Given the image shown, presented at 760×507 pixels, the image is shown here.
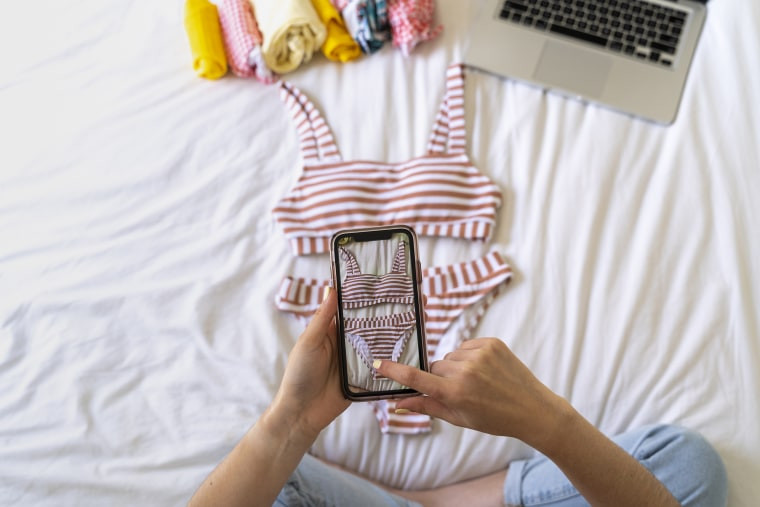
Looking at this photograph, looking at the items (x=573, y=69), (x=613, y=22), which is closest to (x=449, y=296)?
(x=573, y=69)

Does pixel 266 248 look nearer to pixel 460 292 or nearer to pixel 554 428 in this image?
pixel 460 292

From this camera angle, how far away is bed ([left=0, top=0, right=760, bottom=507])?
810 mm

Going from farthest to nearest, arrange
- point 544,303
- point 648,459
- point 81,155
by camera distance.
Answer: point 81,155 < point 544,303 < point 648,459

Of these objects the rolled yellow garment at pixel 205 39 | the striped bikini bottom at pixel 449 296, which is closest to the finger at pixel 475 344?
the striped bikini bottom at pixel 449 296

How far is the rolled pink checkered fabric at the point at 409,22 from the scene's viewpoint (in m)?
1.00

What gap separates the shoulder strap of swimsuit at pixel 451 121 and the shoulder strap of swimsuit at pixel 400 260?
35cm

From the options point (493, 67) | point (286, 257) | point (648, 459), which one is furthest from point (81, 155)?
point (648, 459)

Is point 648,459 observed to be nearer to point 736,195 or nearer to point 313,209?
point 736,195

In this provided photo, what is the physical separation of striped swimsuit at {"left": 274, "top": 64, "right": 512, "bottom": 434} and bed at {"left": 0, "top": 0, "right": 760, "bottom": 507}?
22 millimetres

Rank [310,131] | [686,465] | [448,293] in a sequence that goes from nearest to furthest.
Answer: [686,465] < [448,293] < [310,131]

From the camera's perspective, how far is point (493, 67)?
1.00 metres

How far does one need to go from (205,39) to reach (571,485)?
0.81 metres

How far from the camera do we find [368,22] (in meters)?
1.00

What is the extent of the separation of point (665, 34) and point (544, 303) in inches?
18.8
